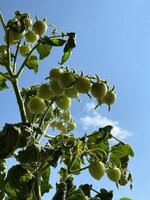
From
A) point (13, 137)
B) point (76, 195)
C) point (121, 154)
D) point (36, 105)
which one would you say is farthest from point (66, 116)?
point (13, 137)

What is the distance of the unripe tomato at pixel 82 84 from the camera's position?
472cm

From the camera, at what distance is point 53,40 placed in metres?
5.53

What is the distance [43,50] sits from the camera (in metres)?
5.86

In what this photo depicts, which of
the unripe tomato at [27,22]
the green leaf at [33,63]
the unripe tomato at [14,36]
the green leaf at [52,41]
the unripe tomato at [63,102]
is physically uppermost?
the green leaf at [33,63]

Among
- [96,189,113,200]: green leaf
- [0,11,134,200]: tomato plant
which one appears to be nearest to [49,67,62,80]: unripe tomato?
[0,11,134,200]: tomato plant

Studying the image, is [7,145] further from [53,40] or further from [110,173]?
[53,40]

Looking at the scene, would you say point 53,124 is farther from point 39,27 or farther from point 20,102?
point 39,27

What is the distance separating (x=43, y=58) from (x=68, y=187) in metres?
1.60

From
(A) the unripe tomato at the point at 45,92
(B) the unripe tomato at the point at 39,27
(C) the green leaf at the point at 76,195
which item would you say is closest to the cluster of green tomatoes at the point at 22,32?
(B) the unripe tomato at the point at 39,27

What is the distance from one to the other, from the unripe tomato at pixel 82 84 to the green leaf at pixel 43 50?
1.20 metres

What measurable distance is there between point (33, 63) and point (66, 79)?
1.47m

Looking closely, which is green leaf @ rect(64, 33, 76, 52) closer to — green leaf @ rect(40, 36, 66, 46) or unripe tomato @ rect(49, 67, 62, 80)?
green leaf @ rect(40, 36, 66, 46)

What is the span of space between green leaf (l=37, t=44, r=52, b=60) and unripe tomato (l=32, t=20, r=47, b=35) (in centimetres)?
33

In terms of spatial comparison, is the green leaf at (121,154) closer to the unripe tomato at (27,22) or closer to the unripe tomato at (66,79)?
the unripe tomato at (66,79)
